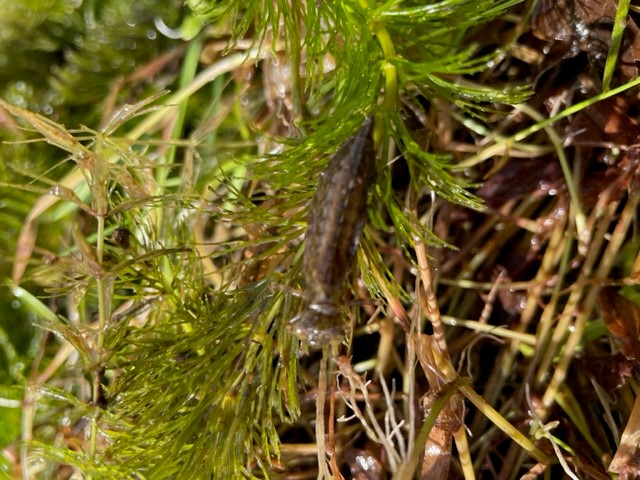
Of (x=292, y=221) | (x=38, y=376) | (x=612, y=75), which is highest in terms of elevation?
(x=612, y=75)

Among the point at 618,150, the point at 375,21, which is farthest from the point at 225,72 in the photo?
the point at 618,150

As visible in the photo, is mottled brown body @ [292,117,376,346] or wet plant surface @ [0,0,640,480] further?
wet plant surface @ [0,0,640,480]

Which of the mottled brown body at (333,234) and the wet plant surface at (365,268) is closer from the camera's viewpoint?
the mottled brown body at (333,234)

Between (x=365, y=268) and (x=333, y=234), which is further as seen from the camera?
(x=365, y=268)

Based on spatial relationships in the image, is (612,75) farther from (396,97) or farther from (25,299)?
(25,299)
